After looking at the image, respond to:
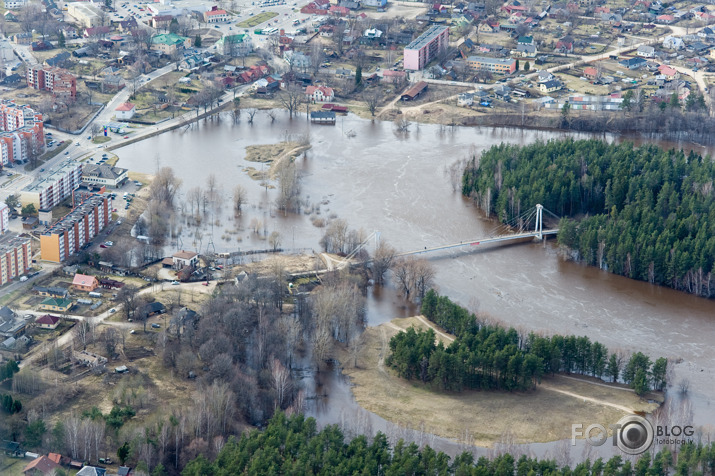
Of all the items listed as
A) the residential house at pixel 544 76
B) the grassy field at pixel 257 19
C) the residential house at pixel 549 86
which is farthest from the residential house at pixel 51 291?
the grassy field at pixel 257 19

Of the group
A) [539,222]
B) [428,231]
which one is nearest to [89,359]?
[428,231]

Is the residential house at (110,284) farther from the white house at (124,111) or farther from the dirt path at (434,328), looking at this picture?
the white house at (124,111)

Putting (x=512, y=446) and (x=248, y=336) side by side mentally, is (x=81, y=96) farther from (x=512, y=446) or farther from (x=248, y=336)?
(x=512, y=446)

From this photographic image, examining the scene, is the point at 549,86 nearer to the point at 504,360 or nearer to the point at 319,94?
the point at 319,94

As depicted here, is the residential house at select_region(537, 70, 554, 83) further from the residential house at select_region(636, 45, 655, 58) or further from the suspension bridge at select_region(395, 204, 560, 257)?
the suspension bridge at select_region(395, 204, 560, 257)

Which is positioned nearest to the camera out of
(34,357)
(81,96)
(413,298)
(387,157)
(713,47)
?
(34,357)

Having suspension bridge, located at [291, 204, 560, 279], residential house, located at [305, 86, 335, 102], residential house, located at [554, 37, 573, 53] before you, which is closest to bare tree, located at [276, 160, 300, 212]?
suspension bridge, located at [291, 204, 560, 279]

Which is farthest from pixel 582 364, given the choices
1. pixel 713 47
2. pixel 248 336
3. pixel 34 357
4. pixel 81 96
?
pixel 713 47
